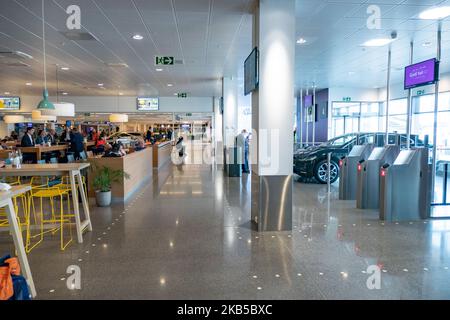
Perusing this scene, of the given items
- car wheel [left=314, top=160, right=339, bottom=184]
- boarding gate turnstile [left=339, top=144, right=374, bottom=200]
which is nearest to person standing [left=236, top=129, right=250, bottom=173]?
car wheel [left=314, top=160, right=339, bottom=184]

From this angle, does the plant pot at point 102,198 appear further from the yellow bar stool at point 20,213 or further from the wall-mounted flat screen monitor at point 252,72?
the wall-mounted flat screen monitor at point 252,72

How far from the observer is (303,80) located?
12.4 metres

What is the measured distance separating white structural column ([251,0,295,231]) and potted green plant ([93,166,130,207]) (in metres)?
3.08

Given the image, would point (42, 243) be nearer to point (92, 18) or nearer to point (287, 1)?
point (92, 18)

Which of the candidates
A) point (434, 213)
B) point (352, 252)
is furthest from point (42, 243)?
point (434, 213)

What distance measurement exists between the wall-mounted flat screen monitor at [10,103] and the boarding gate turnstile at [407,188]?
48.3 ft

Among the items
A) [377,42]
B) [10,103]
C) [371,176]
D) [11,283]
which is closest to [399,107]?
[377,42]

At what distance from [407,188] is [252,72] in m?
3.17

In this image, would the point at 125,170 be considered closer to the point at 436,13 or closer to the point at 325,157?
the point at 325,157

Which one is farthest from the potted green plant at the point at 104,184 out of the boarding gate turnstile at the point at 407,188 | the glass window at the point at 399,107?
the glass window at the point at 399,107

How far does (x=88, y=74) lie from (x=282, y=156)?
779cm

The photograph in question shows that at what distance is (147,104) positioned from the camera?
1614 cm

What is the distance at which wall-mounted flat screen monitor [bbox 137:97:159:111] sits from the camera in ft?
52.9

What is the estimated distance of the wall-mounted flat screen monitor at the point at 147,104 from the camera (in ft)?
52.9
